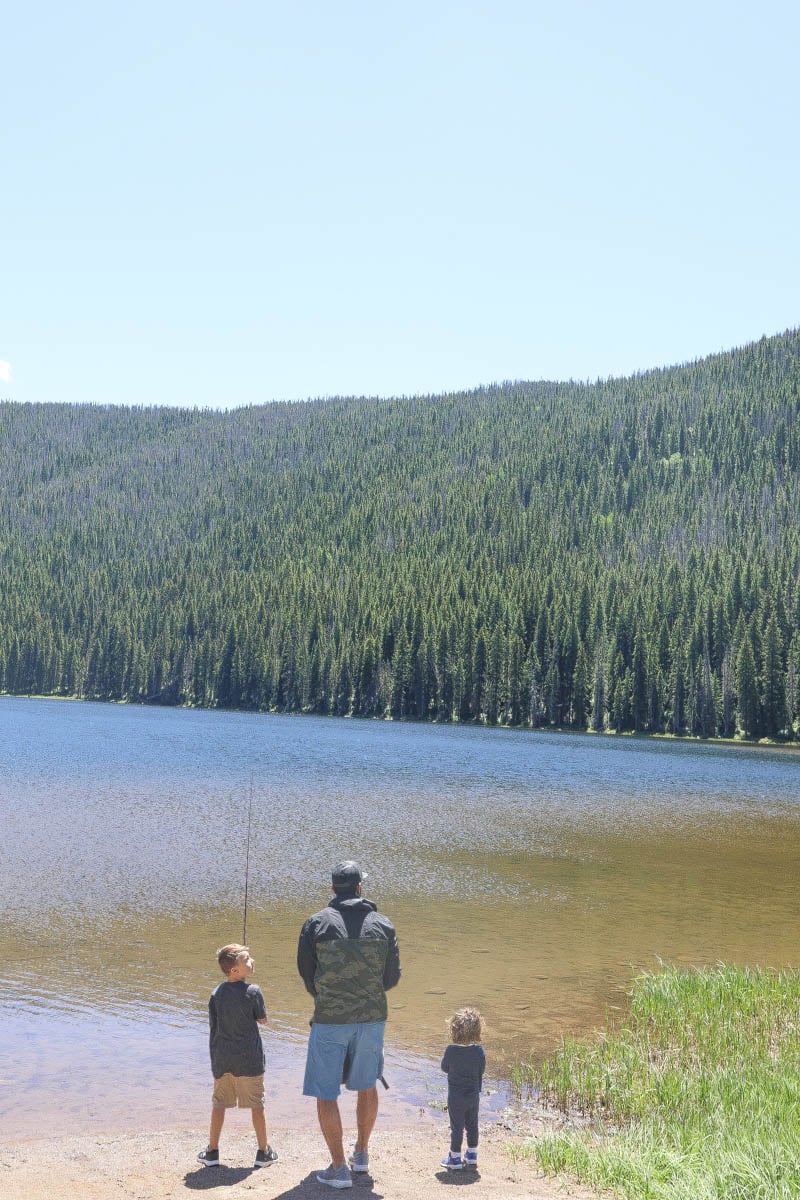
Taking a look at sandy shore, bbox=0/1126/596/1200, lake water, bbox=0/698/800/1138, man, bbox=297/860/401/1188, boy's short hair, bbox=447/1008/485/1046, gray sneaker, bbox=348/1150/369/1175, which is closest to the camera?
sandy shore, bbox=0/1126/596/1200

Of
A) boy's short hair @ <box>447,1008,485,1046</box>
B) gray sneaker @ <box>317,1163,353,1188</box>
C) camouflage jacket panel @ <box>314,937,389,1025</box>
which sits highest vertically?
camouflage jacket panel @ <box>314,937,389,1025</box>

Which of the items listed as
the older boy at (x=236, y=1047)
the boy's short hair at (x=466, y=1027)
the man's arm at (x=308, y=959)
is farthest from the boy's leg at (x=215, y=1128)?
the boy's short hair at (x=466, y=1027)

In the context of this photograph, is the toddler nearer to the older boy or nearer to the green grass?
the green grass

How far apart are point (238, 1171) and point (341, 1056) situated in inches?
61.3

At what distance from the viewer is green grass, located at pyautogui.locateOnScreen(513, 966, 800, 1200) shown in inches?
352

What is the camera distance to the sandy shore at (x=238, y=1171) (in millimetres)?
Answer: 9305

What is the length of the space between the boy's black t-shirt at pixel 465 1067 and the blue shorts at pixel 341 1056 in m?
0.86

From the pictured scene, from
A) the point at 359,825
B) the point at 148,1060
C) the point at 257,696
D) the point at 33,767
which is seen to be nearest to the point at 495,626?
the point at 257,696

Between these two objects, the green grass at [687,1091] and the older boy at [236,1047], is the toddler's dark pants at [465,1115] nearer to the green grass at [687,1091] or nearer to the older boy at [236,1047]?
the green grass at [687,1091]

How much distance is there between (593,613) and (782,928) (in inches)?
4833

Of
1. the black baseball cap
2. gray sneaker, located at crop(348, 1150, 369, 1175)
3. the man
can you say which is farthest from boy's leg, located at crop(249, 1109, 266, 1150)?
the black baseball cap

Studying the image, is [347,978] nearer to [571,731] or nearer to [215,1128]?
[215,1128]

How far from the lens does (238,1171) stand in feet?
32.5

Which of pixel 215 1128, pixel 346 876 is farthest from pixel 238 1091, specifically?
pixel 346 876
